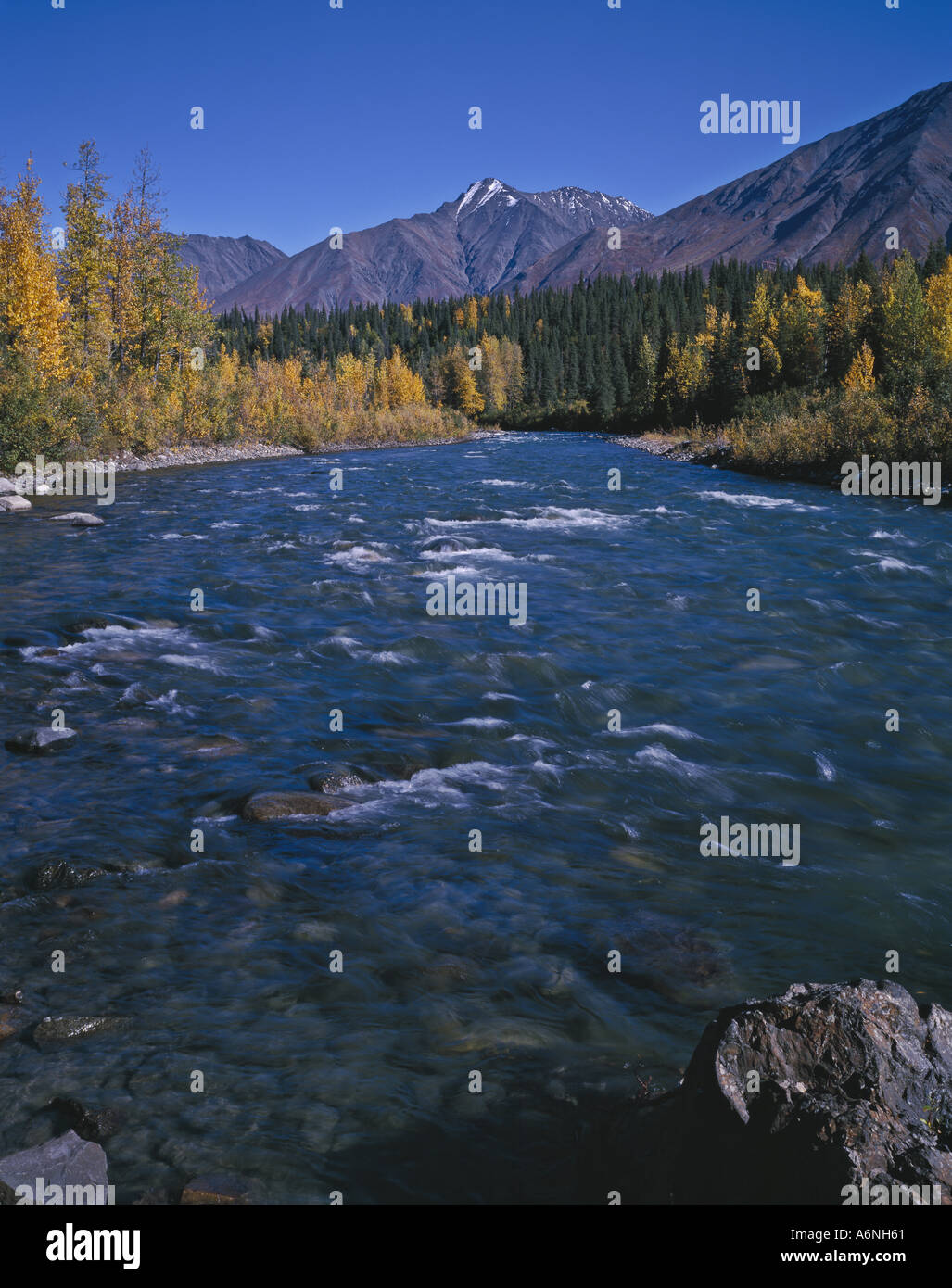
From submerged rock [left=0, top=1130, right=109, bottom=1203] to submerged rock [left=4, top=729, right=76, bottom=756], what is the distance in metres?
6.60

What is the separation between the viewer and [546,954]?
6656 mm

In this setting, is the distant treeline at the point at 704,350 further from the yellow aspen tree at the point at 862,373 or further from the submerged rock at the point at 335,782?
the submerged rock at the point at 335,782

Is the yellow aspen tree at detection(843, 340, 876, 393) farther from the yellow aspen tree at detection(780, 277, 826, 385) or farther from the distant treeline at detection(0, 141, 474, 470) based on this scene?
the distant treeline at detection(0, 141, 474, 470)

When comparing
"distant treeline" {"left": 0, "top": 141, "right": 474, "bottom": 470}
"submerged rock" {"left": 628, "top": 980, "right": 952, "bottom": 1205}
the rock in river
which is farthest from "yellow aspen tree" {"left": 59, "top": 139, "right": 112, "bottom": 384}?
"submerged rock" {"left": 628, "top": 980, "right": 952, "bottom": 1205}

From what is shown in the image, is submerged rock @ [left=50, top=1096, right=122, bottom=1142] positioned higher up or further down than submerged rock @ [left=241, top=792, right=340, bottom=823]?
further down

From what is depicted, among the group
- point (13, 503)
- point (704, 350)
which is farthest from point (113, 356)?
point (704, 350)

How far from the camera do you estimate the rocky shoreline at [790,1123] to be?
351 centimetres

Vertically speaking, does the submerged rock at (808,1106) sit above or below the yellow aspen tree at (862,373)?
below

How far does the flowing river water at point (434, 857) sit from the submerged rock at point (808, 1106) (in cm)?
62

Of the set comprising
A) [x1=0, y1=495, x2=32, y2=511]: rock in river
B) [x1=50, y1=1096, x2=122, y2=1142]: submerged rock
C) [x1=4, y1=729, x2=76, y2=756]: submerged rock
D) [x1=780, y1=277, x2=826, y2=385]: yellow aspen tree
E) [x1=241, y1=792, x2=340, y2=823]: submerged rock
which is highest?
[x1=780, y1=277, x2=826, y2=385]: yellow aspen tree

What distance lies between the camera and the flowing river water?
5.08m

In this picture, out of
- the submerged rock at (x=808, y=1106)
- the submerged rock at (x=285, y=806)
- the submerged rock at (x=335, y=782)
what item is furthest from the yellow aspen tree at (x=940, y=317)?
the submerged rock at (x=808, y=1106)

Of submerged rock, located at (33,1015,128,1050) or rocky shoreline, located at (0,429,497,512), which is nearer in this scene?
submerged rock, located at (33,1015,128,1050)
